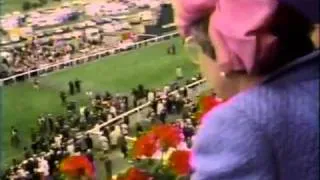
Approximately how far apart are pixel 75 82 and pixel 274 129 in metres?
0.91

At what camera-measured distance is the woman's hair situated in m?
0.44

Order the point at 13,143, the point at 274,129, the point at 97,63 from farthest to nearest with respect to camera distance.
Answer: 1. the point at 97,63
2. the point at 13,143
3. the point at 274,129

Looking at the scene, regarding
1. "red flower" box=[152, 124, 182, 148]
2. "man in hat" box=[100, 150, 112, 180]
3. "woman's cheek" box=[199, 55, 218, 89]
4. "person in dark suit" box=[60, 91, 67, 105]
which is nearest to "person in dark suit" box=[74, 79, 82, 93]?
"person in dark suit" box=[60, 91, 67, 105]

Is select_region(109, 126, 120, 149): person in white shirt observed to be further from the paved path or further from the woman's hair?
the woman's hair

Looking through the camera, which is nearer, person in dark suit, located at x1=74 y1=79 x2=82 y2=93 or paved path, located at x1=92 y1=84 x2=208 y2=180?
paved path, located at x1=92 y1=84 x2=208 y2=180

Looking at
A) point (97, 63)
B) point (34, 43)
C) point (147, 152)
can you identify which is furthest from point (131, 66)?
point (147, 152)

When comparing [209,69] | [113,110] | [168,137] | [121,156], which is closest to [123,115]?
[113,110]

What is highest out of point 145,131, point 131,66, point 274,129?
point 274,129

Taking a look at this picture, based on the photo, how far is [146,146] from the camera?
3.49 feet

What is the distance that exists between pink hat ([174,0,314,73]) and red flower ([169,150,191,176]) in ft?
1.81

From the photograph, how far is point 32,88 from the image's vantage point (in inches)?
49.3

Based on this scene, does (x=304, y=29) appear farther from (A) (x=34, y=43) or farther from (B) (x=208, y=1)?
(A) (x=34, y=43)

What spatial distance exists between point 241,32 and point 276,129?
7 centimetres

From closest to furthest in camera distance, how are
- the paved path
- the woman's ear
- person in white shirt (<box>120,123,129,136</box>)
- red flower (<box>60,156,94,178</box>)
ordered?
the woman's ear
red flower (<box>60,156,94,178</box>)
the paved path
person in white shirt (<box>120,123,129,136</box>)
